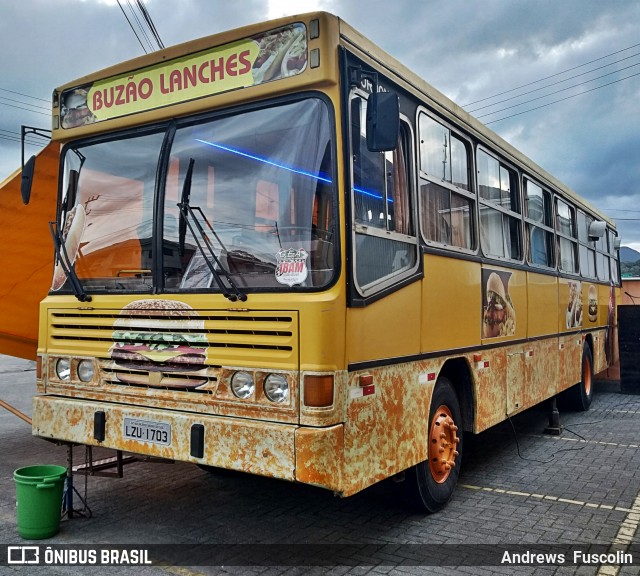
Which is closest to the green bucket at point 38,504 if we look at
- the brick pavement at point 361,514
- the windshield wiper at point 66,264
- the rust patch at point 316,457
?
the brick pavement at point 361,514

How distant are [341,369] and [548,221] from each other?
5.49 meters

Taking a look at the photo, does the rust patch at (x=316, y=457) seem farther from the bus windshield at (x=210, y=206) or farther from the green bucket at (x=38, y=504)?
the green bucket at (x=38, y=504)

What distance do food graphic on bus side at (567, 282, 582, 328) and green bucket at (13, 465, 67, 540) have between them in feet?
22.3

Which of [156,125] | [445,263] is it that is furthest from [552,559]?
[156,125]

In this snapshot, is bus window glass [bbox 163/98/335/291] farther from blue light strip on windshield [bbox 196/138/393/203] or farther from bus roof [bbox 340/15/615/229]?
bus roof [bbox 340/15/615/229]

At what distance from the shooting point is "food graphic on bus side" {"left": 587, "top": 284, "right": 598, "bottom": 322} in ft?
33.8

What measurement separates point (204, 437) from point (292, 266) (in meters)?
1.17

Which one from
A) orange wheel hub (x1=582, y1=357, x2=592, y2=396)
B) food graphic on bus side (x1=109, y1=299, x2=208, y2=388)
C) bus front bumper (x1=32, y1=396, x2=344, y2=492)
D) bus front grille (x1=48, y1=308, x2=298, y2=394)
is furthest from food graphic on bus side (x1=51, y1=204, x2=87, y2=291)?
orange wheel hub (x1=582, y1=357, x2=592, y2=396)

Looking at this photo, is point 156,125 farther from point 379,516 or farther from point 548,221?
point 548,221

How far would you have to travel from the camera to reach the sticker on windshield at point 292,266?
3.89 m

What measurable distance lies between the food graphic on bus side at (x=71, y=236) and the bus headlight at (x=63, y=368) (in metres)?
0.55

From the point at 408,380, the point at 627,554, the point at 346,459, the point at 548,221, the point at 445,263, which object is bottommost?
the point at 627,554

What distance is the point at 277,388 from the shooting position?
389 centimetres

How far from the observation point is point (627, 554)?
432cm
